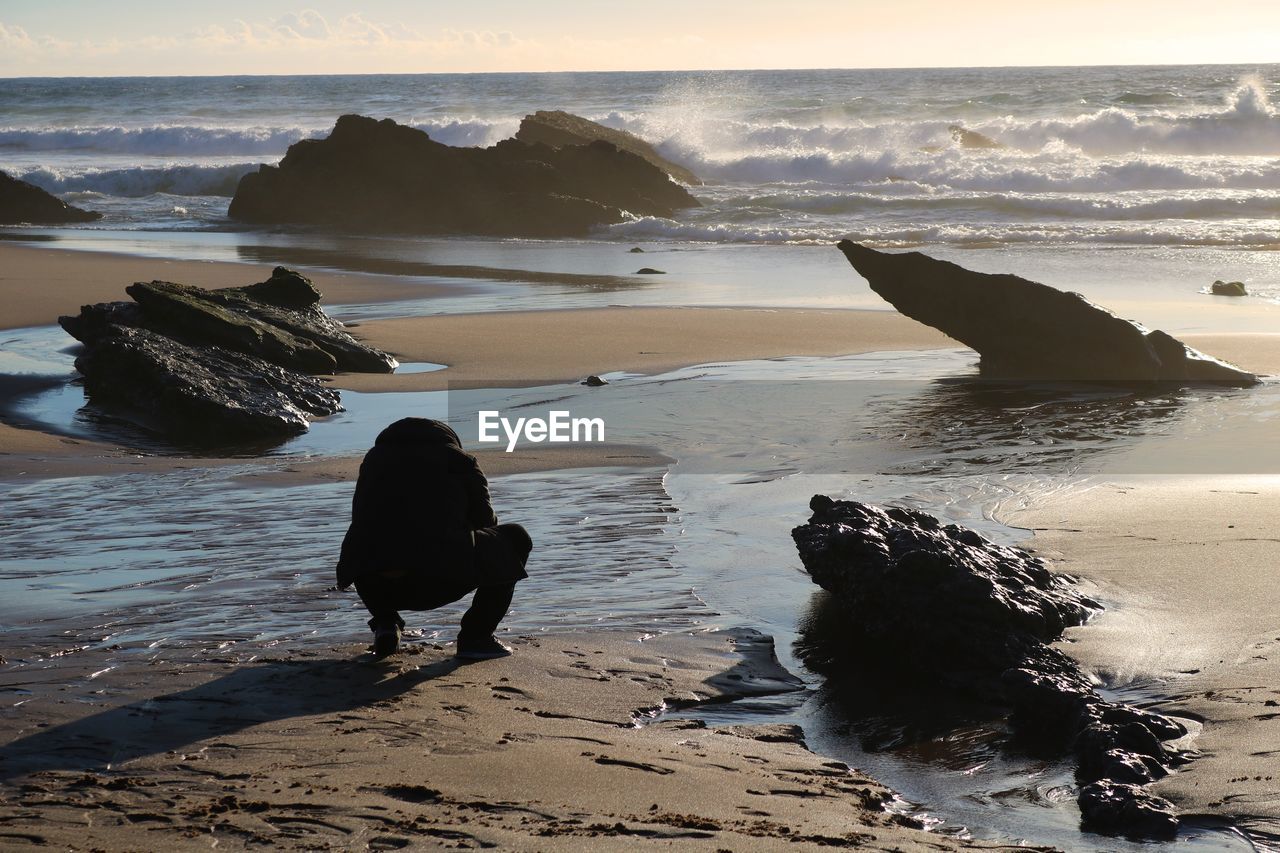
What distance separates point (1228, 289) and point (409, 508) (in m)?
15.6

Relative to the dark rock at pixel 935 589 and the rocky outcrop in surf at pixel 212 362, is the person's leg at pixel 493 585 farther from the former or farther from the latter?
the rocky outcrop in surf at pixel 212 362

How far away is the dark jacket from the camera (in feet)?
15.3

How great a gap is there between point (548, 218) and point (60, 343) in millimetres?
17461

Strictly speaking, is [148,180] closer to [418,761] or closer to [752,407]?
[752,407]

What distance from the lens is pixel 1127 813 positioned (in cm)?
363

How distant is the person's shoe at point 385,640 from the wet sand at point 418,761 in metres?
0.06

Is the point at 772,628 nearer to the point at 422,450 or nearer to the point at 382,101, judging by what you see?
the point at 422,450

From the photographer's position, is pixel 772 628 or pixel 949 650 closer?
pixel 949 650

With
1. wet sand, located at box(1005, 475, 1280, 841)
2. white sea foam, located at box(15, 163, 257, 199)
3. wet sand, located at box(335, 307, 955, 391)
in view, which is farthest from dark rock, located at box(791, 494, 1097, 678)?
white sea foam, located at box(15, 163, 257, 199)

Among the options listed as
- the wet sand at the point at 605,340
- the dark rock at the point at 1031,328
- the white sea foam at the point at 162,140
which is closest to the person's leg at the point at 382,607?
the wet sand at the point at 605,340

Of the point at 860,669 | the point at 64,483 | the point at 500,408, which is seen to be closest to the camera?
the point at 860,669

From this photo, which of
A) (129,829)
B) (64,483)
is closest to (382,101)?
(64,483)

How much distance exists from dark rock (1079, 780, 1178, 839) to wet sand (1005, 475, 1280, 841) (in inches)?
4.8

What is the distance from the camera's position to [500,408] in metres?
10.9
